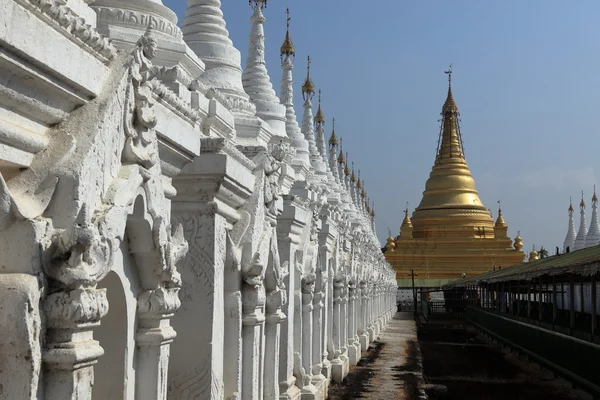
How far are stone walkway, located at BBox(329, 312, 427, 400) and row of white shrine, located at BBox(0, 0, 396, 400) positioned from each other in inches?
182

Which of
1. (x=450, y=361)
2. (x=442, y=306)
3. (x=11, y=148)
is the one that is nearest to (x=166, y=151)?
(x=11, y=148)

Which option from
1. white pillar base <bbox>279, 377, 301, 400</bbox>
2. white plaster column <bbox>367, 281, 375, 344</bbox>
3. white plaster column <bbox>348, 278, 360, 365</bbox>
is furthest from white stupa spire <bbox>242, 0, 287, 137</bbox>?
white plaster column <bbox>367, 281, 375, 344</bbox>

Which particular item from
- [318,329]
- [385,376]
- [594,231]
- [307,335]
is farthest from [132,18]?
[594,231]

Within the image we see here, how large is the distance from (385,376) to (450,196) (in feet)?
147

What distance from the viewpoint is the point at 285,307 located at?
958 centimetres

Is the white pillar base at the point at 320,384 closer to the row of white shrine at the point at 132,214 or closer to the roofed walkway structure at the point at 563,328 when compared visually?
the row of white shrine at the point at 132,214

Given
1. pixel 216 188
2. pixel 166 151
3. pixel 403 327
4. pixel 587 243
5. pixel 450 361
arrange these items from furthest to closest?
pixel 587 243, pixel 403 327, pixel 450 361, pixel 216 188, pixel 166 151

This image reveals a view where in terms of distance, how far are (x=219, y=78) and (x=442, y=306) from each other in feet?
127

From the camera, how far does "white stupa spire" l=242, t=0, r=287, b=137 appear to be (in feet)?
36.9

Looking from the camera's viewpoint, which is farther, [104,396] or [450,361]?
[450,361]

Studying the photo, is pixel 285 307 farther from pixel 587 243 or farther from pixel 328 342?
pixel 587 243

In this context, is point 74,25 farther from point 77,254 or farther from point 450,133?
point 450,133

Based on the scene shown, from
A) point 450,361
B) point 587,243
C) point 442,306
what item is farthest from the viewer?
point 587,243

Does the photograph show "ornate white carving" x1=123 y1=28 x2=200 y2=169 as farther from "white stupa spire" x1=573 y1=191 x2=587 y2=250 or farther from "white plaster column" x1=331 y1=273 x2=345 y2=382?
"white stupa spire" x1=573 y1=191 x2=587 y2=250
